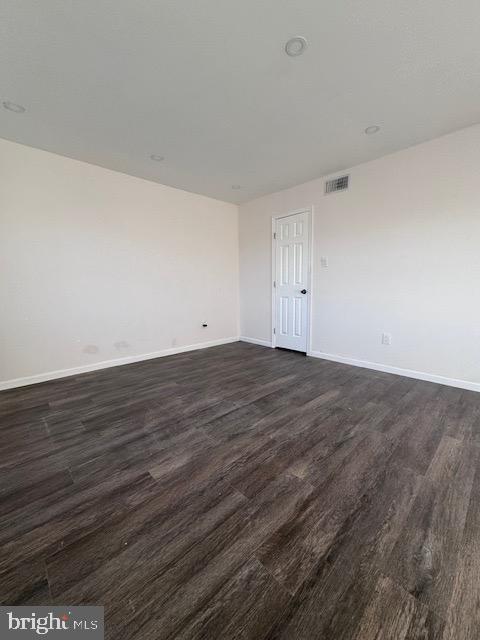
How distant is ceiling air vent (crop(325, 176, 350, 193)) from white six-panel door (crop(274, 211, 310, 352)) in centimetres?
44

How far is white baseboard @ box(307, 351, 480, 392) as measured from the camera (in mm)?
2686

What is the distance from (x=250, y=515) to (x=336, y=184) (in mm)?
3831

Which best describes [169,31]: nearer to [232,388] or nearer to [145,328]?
[232,388]

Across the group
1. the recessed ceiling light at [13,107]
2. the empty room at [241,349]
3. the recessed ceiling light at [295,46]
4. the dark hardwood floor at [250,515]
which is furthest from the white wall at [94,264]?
the recessed ceiling light at [295,46]

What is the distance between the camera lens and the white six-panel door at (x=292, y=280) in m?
3.95

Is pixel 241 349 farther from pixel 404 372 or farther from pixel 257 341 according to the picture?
pixel 404 372

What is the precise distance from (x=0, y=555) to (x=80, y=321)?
2.66m

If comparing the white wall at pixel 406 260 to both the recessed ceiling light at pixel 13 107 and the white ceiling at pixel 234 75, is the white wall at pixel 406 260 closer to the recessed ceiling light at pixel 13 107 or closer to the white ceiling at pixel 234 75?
the white ceiling at pixel 234 75

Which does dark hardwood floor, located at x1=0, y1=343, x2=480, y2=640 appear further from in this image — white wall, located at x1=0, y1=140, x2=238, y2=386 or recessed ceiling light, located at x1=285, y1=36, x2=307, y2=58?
recessed ceiling light, located at x1=285, y1=36, x2=307, y2=58

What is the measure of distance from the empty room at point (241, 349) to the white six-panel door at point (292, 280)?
47 millimetres

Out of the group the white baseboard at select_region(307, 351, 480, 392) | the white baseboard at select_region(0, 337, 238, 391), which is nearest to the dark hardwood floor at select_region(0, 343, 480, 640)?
the white baseboard at select_region(307, 351, 480, 392)

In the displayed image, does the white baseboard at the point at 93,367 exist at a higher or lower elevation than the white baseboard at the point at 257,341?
higher

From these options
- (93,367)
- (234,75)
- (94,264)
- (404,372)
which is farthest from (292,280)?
(93,367)

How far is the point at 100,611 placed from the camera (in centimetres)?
87
